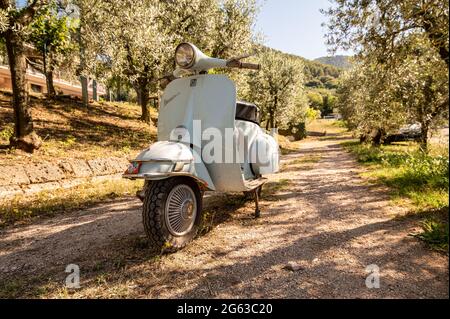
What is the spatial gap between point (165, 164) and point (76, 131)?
9.49 metres

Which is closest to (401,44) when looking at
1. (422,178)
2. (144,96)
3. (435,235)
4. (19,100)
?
(422,178)

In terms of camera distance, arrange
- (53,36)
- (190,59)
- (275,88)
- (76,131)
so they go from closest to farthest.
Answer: (190,59) → (76,131) → (53,36) → (275,88)

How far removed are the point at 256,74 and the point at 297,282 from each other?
944 inches

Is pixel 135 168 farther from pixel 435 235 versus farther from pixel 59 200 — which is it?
pixel 59 200

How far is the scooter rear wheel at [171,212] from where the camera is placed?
3150 millimetres

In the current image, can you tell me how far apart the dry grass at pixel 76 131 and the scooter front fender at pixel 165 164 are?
18.8ft

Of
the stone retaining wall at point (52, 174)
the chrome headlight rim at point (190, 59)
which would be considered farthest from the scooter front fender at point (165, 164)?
the stone retaining wall at point (52, 174)

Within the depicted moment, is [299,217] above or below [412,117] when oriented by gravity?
below

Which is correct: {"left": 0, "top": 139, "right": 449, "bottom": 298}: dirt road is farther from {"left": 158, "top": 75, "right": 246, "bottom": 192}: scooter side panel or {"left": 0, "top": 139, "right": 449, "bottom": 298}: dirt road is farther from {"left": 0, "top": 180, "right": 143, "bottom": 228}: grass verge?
A: {"left": 158, "top": 75, "right": 246, "bottom": 192}: scooter side panel

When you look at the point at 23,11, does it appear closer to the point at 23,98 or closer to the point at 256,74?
the point at 23,98

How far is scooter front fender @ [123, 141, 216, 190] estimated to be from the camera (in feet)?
10.3

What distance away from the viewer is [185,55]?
3.89m

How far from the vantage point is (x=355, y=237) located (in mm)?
3727

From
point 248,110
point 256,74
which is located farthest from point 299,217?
point 256,74
